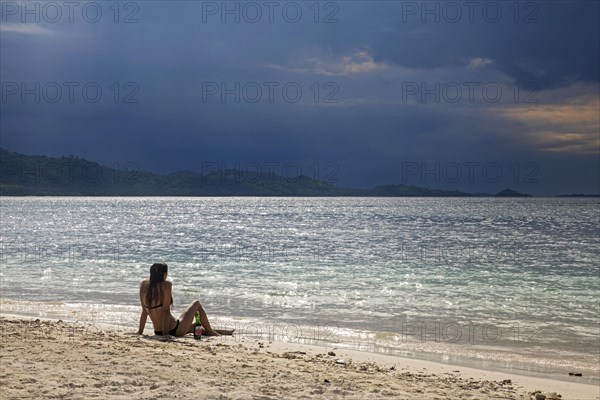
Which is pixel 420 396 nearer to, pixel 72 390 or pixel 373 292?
pixel 72 390

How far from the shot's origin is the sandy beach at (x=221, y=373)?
7.43 meters

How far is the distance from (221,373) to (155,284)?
163 inches

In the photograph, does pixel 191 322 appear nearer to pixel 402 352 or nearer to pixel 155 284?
pixel 155 284

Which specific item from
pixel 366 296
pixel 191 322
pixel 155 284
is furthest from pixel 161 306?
pixel 366 296

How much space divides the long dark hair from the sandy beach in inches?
34.7

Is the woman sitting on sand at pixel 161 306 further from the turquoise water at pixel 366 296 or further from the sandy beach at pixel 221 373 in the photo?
the turquoise water at pixel 366 296

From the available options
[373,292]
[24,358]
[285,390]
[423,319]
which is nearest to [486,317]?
[423,319]

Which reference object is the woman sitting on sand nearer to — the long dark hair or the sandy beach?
the long dark hair

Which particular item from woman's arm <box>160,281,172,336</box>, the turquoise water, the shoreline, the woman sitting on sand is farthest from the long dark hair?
the turquoise water

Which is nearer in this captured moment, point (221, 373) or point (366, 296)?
point (221, 373)

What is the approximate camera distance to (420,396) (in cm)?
779

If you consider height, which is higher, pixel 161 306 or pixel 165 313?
pixel 161 306

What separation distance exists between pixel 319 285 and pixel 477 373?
475 inches

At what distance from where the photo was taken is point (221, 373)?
330 inches
